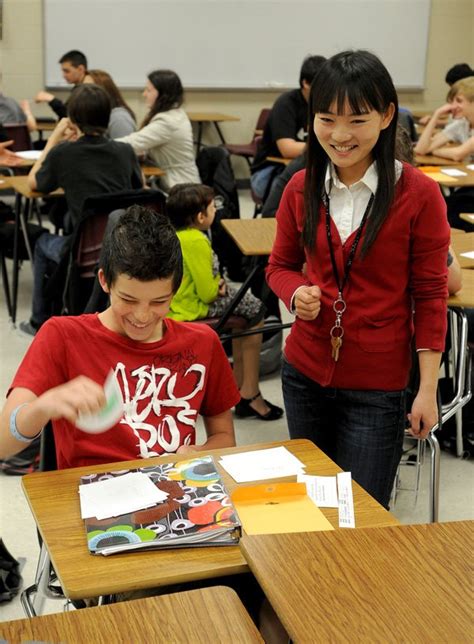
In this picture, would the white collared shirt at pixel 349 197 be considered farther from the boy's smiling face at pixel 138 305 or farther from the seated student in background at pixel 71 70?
the seated student in background at pixel 71 70

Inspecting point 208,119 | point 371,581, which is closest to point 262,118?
point 208,119

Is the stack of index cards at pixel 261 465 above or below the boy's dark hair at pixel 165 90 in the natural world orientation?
below

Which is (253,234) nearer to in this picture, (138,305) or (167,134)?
(167,134)

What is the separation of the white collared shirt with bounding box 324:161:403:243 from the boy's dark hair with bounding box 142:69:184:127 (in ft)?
10.7

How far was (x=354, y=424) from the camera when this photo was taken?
2.05m

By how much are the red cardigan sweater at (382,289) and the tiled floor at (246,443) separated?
1.02 metres

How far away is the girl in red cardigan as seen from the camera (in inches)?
74.0

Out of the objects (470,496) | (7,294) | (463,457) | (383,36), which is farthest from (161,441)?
(383,36)

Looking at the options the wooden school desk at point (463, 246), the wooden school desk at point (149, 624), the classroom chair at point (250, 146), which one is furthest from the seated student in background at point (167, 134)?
the wooden school desk at point (149, 624)

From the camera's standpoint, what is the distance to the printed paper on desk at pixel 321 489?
1.65m

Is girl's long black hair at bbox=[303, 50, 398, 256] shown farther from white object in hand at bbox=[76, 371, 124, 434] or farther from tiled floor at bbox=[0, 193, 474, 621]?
tiled floor at bbox=[0, 193, 474, 621]

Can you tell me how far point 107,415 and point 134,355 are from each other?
233 mm

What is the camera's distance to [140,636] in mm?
1164

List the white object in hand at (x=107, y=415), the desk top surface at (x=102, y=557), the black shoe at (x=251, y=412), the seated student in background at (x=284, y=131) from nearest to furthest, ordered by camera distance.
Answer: the desk top surface at (x=102, y=557), the white object in hand at (x=107, y=415), the black shoe at (x=251, y=412), the seated student in background at (x=284, y=131)
